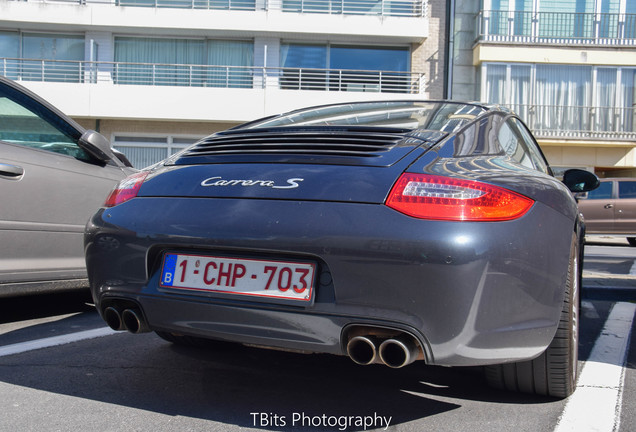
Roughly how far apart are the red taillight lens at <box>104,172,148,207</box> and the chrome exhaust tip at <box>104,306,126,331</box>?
431mm

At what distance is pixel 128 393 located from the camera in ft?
8.88

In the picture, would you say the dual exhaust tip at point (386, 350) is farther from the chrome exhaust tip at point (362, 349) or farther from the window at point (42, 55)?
the window at point (42, 55)

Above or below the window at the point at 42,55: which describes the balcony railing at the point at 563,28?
above

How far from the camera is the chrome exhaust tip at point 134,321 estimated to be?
246cm

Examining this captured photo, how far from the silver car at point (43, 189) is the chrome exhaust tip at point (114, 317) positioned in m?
1.42

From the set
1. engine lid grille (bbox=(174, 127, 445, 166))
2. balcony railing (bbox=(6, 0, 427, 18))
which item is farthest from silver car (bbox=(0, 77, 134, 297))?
balcony railing (bbox=(6, 0, 427, 18))

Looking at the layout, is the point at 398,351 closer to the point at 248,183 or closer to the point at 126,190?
the point at 248,183

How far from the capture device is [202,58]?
22703 mm

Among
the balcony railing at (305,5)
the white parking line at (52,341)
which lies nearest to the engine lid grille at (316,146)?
the white parking line at (52,341)

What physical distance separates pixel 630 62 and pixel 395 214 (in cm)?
2331

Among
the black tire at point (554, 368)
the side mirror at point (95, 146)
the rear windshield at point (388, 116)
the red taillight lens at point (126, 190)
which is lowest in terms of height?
the black tire at point (554, 368)

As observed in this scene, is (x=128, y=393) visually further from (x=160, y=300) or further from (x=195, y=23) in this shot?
(x=195, y=23)

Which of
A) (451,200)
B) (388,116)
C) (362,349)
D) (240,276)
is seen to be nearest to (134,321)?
(240,276)

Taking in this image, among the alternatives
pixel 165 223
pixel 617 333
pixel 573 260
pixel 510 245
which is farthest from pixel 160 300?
pixel 617 333
